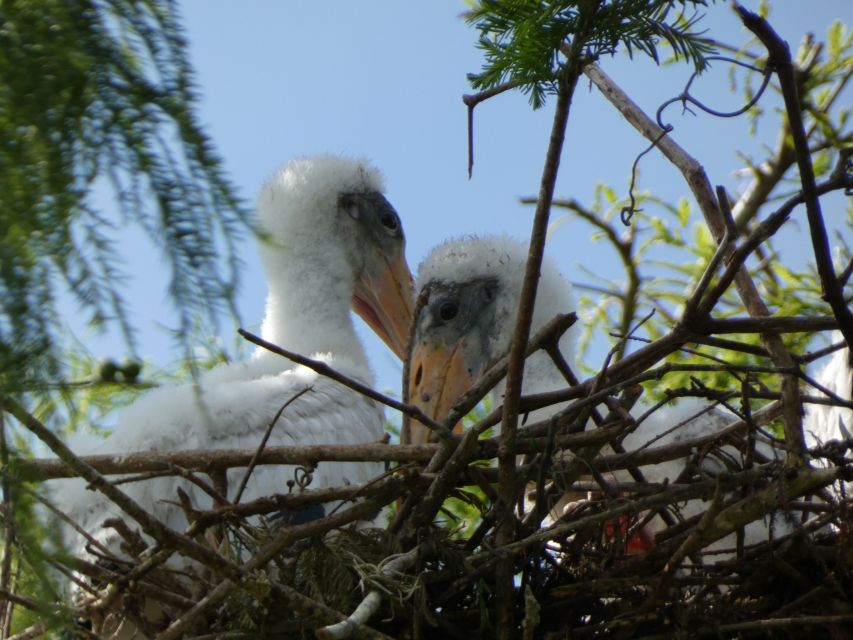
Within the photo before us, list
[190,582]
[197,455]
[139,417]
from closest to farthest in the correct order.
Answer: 1. [197,455]
2. [190,582]
3. [139,417]

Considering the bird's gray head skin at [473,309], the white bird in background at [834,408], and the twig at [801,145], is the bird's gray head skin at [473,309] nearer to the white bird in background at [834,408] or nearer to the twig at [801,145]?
the white bird in background at [834,408]

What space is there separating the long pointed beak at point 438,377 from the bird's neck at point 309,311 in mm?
187

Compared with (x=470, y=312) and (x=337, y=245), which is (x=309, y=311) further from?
(x=470, y=312)

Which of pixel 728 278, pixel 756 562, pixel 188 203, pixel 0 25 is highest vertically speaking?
pixel 0 25

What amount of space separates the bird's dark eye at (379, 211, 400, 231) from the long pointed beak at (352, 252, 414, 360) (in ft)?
0.37

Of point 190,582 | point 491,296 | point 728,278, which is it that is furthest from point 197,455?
point 491,296

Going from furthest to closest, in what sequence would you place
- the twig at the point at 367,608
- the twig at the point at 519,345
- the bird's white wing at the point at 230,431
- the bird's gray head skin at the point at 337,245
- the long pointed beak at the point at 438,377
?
the bird's gray head skin at the point at 337,245 < the long pointed beak at the point at 438,377 < the bird's white wing at the point at 230,431 < the twig at the point at 519,345 < the twig at the point at 367,608

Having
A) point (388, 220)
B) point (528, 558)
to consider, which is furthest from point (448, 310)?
point (528, 558)

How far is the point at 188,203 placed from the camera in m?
1.38

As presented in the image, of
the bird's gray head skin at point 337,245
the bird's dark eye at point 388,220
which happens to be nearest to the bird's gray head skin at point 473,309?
the bird's gray head skin at point 337,245

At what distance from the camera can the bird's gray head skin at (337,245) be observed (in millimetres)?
4668

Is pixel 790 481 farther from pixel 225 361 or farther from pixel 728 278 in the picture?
pixel 225 361

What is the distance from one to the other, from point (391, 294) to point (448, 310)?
1.93 ft

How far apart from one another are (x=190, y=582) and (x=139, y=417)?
1.99 feet
